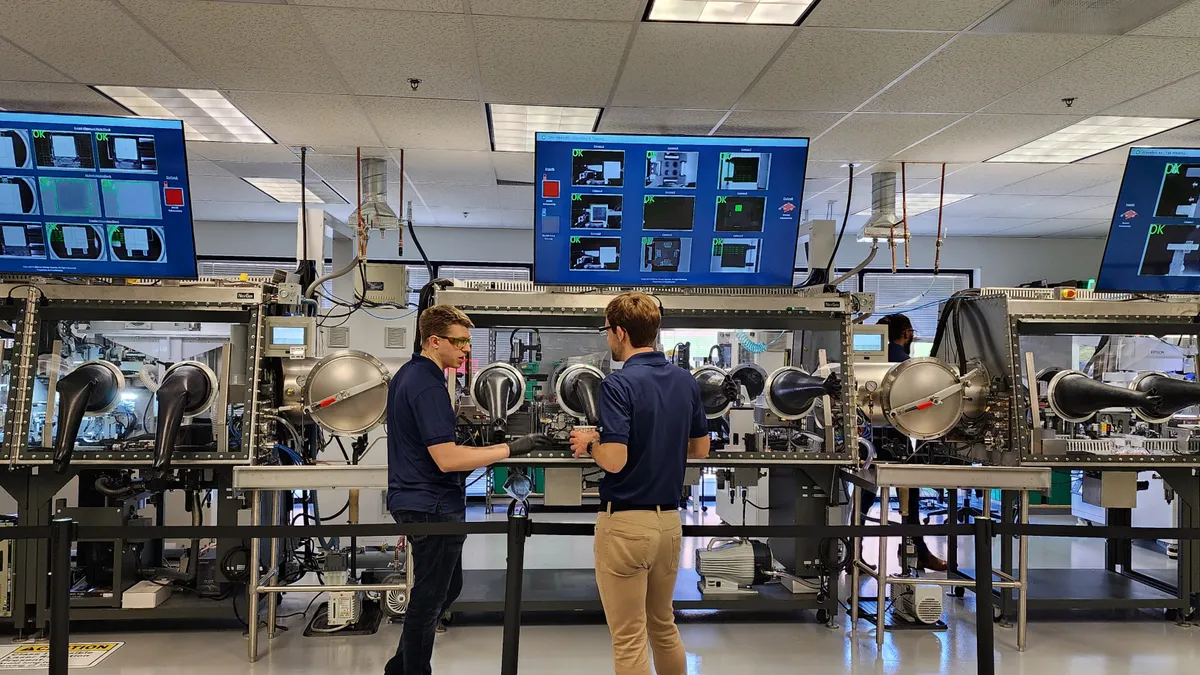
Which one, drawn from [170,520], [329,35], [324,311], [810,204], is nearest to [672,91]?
[329,35]

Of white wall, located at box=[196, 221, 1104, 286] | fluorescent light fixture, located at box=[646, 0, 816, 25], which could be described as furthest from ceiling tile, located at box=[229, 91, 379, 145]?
white wall, located at box=[196, 221, 1104, 286]

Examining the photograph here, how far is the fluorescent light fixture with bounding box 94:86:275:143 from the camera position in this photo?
465cm

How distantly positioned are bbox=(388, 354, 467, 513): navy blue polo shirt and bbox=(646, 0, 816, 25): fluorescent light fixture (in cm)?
194

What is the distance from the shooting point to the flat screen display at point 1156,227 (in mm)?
3963

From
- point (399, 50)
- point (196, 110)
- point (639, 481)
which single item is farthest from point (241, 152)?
point (639, 481)

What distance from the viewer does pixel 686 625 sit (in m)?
4.09

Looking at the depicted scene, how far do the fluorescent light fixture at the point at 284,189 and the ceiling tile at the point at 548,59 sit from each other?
10.8 feet

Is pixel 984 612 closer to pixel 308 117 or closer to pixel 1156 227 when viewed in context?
pixel 1156 227

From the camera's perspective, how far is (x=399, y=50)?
3.92m

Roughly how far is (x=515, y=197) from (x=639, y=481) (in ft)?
18.4

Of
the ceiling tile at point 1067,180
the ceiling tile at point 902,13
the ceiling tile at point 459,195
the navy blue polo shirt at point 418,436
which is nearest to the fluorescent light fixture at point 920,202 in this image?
the ceiling tile at point 1067,180

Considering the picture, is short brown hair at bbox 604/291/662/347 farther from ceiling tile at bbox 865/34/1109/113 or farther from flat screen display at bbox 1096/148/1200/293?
flat screen display at bbox 1096/148/1200/293

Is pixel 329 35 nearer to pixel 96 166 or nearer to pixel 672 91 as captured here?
pixel 96 166

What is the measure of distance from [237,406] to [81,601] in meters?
1.19
